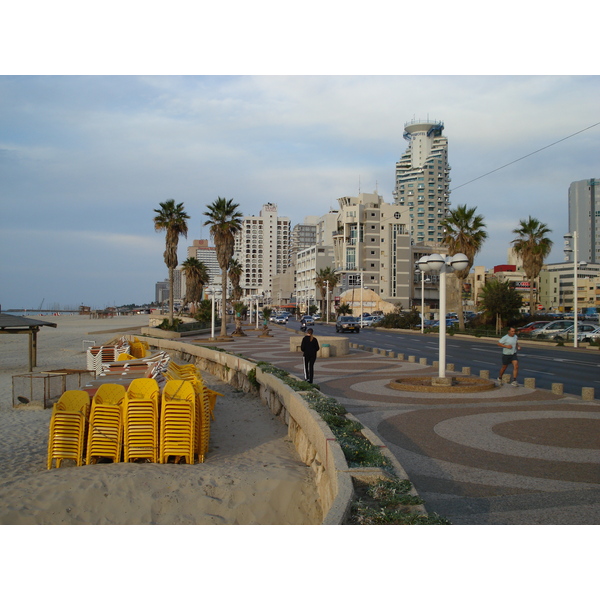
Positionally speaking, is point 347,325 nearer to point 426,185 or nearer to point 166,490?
point 166,490

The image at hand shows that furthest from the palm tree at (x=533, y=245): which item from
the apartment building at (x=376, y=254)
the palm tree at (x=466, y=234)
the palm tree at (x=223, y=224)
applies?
the apartment building at (x=376, y=254)

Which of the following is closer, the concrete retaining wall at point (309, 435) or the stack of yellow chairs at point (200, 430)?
the concrete retaining wall at point (309, 435)

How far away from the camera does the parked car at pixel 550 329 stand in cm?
3872

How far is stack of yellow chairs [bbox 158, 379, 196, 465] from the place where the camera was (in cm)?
881

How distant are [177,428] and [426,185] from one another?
186603 mm

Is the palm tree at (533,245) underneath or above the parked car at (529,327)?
above

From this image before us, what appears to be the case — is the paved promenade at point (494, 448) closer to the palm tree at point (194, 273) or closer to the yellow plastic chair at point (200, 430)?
the yellow plastic chair at point (200, 430)

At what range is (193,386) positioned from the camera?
9469 millimetres

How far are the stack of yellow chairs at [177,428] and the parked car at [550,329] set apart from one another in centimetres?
3512

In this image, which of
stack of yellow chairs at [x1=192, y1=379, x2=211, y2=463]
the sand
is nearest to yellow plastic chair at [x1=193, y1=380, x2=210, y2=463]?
stack of yellow chairs at [x1=192, y1=379, x2=211, y2=463]

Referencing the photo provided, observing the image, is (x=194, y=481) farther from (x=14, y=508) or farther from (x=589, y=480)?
(x=589, y=480)

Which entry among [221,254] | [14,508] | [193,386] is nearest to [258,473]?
[193,386]

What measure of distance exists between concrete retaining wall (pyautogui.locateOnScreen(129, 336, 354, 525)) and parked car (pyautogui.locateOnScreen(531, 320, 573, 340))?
2768cm

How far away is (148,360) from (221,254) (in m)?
27.2
